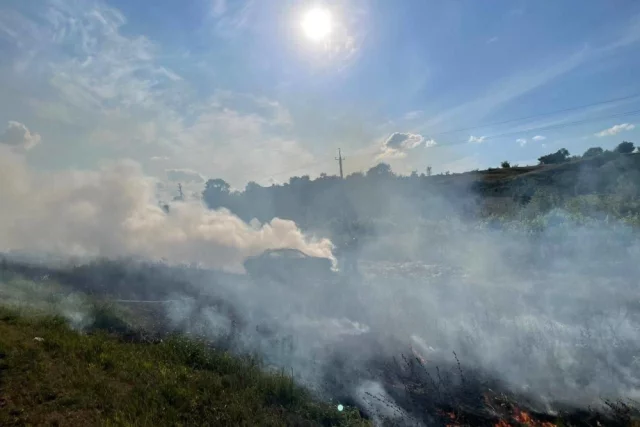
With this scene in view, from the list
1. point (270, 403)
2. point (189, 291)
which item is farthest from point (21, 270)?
point (270, 403)

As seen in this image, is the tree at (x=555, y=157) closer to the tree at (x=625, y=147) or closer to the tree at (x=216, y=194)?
the tree at (x=625, y=147)

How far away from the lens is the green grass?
5414 mm

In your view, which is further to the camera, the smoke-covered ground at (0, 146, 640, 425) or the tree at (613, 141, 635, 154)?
the tree at (613, 141, 635, 154)

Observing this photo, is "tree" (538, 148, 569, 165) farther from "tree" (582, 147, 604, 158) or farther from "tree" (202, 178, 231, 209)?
"tree" (202, 178, 231, 209)

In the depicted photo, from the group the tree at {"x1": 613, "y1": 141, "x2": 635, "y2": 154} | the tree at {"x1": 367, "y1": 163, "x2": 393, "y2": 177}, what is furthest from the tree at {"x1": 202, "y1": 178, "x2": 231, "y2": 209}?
the tree at {"x1": 613, "y1": 141, "x2": 635, "y2": 154}

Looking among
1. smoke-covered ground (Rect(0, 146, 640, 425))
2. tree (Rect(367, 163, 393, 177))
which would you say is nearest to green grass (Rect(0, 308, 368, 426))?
smoke-covered ground (Rect(0, 146, 640, 425))

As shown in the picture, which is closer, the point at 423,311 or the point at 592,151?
the point at 423,311

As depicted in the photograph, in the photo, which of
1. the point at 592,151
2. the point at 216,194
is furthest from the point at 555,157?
the point at 216,194

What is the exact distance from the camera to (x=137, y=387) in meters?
6.22

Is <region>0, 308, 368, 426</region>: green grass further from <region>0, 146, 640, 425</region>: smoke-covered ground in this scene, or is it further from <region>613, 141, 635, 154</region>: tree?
<region>613, 141, 635, 154</region>: tree

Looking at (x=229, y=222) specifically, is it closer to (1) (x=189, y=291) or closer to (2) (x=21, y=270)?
(1) (x=189, y=291)

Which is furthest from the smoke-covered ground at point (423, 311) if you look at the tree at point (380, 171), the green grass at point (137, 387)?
the tree at point (380, 171)

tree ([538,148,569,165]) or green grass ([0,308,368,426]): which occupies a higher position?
tree ([538,148,569,165])

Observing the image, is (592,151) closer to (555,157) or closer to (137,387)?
(555,157)
